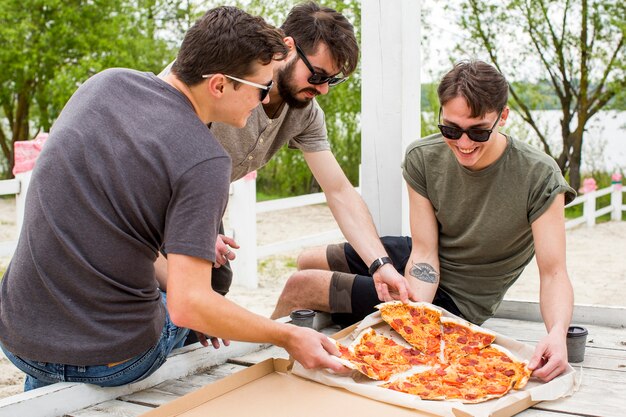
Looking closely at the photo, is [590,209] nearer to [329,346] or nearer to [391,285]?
[391,285]

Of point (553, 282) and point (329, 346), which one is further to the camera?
point (553, 282)

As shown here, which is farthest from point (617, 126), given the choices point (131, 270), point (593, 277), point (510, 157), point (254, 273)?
point (131, 270)

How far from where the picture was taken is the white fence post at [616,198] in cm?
1147

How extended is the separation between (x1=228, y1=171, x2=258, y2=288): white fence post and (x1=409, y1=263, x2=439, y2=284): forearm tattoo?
3.58m

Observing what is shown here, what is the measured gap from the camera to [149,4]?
542 inches

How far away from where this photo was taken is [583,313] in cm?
352

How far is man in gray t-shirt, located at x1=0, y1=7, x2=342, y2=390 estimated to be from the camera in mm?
1924

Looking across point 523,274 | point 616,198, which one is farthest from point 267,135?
point 616,198

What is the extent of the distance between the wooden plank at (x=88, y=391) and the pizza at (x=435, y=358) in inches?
20.7

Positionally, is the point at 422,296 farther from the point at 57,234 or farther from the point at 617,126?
Answer: the point at 617,126

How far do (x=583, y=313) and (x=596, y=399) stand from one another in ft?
3.60

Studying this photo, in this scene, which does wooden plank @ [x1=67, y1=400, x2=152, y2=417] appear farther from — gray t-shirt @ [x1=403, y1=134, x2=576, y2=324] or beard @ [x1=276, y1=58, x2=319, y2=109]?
gray t-shirt @ [x1=403, y1=134, x2=576, y2=324]

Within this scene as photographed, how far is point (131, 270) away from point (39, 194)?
1.05ft

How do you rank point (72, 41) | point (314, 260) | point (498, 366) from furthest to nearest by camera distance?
1. point (72, 41)
2. point (314, 260)
3. point (498, 366)
